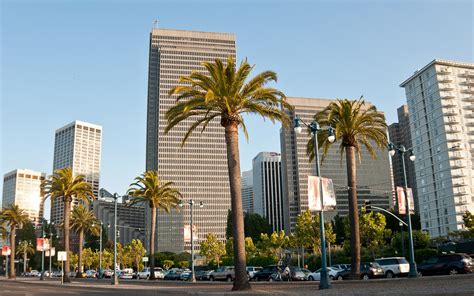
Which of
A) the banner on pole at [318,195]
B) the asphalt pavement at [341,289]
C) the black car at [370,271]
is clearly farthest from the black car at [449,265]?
the banner on pole at [318,195]

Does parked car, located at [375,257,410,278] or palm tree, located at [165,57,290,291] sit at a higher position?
palm tree, located at [165,57,290,291]

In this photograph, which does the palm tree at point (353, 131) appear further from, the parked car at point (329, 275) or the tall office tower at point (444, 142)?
the tall office tower at point (444, 142)

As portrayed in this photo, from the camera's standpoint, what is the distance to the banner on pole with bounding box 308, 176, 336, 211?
88.9 ft

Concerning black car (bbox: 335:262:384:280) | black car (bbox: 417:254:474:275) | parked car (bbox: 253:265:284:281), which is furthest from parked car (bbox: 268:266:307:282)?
black car (bbox: 417:254:474:275)

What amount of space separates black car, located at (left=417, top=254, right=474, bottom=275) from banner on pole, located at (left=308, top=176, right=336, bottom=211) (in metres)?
16.4

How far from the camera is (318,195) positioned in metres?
27.5

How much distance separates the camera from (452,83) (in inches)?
5802

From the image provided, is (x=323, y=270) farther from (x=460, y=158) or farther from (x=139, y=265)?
(x=460, y=158)

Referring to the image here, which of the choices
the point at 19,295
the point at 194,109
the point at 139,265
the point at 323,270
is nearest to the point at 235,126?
the point at 194,109

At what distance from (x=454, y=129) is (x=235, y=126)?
131 meters

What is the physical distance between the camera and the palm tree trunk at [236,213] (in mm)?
28609

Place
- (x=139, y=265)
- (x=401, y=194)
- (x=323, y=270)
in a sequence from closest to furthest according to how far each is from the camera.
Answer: (x=323, y=270), (x=401, y=194), (x=139, y=265)

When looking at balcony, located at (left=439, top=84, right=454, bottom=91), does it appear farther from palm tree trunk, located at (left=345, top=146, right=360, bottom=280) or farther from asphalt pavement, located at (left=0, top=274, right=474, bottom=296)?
asphalt pavement, located at (left=0, top=274, right=474, bottom=296)

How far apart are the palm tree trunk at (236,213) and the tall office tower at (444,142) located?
124m
